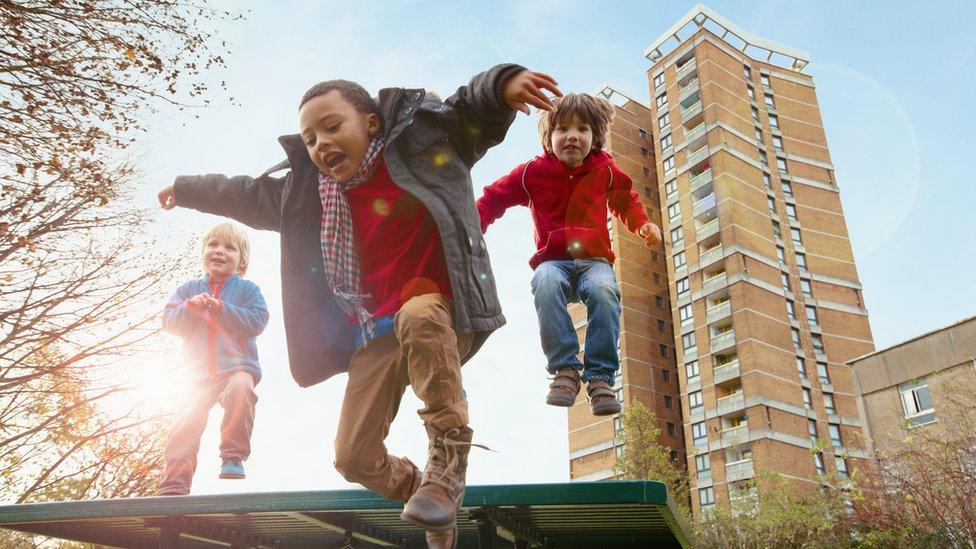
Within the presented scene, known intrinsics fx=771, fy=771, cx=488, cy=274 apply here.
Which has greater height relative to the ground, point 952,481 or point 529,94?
point 952,481

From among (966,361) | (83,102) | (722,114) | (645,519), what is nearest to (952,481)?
(966,361)

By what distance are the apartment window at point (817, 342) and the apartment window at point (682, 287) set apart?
348 inches

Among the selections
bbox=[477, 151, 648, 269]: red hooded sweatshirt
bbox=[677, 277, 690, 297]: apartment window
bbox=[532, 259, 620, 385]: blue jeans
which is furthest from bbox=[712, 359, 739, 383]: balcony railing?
bbox=[532, 259, 620, 385]: blue jeans

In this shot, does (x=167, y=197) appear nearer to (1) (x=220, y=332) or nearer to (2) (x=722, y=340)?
(1) (x=220, y=332)

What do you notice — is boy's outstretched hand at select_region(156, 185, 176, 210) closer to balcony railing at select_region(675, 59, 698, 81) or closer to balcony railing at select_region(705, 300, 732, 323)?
balcony railing at select_region(705, 300, 732, 323)

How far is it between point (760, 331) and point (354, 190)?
4941cm

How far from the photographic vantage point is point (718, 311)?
168 ft

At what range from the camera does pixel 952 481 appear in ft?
66.2

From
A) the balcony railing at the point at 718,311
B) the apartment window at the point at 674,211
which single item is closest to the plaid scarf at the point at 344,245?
the balcony railing at the point at 718,311

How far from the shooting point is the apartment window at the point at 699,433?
49.2 metres

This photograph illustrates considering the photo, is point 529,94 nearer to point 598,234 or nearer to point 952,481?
point 598,234

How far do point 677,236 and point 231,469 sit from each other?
54.2 m

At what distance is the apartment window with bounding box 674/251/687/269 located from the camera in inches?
2190

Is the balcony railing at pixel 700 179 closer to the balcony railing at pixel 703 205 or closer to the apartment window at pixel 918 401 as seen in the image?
the balcony railing at pixel 703 205
